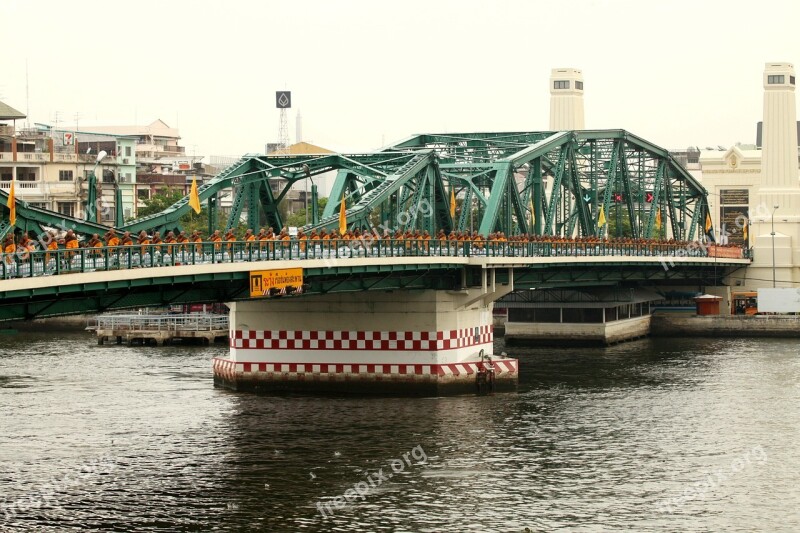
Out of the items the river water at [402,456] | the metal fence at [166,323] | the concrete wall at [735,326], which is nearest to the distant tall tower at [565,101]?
the concrete wall at [735,326]

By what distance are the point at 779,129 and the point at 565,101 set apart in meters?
28.6

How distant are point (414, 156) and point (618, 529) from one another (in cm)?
4638

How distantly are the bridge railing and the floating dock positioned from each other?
2883cm

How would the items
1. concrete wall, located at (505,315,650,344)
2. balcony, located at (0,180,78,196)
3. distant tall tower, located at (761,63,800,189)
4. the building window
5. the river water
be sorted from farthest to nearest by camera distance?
1. the building window
2. distant tall tower, located at (761,63,800,189)
3. balcony, located at (0,180,78,196)
4. concrete wall, located at (505,315,650,344)
5. the river water

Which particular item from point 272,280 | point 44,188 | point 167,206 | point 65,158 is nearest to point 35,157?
point 65,158

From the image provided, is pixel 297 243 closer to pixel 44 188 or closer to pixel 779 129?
pixel 44 188

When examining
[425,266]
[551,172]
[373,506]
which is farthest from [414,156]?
[373,506]

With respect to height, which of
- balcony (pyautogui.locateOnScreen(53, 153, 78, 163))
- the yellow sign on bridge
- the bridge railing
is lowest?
the yellow sign on bridge

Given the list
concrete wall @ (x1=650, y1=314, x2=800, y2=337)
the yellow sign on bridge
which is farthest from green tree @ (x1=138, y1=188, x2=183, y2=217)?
the yellow sign on bridge

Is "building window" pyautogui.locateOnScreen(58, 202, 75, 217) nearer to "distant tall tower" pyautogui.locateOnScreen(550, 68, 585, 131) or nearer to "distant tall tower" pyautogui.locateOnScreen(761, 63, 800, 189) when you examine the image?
"distant tall tower" pyautogui.locateOnScreen(550, 68, 585, 131)

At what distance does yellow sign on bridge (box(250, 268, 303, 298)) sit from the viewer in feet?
220

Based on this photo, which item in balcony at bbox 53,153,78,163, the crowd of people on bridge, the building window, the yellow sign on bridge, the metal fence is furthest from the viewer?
balcony at bbox 53,153,78,163

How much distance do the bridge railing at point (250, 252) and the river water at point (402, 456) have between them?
23.4 feet

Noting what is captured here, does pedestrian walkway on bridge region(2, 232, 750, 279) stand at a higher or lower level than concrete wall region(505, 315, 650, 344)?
higher
